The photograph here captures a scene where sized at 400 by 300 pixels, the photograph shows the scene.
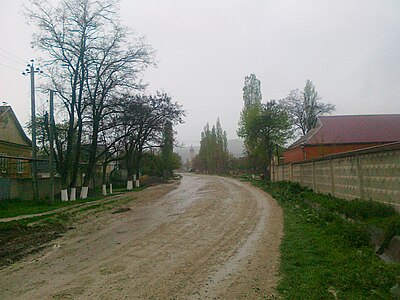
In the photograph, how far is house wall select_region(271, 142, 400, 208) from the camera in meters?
8.38

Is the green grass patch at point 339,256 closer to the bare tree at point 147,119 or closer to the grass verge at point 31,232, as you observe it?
the grass verge at point 31,232

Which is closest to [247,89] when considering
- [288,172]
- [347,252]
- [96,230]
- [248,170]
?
[248,170]

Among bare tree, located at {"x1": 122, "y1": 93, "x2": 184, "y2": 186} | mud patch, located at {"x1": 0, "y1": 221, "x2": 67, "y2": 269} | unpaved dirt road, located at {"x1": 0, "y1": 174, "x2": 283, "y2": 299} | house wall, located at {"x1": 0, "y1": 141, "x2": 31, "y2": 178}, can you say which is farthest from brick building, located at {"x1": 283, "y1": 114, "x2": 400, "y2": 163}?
mud patch, located at {"x1": 0, "y1": 221, "x2": 67, "y2": 269}

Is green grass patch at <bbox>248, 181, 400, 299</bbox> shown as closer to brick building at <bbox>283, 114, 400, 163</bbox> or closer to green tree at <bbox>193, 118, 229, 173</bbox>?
brick building at <bbox>283, 114, 400, 163</bbox>

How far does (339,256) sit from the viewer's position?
21.5 feet

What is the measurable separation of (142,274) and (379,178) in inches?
262

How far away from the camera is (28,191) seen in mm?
23719

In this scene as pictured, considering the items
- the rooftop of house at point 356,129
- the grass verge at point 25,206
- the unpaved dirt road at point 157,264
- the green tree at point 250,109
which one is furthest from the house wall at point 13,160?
the rooftop of house at point 356,129

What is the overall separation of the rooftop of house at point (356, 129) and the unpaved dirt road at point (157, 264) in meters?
25.1

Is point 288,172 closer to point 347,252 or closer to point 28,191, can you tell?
point 28,191

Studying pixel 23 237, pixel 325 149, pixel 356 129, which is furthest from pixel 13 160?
pixel 356 129

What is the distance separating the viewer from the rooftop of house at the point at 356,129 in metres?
34.8

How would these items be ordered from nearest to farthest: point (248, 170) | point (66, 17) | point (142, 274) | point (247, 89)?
1. point (142, 274)
2. point (66, 17)
3. point (247, 89)
4. point (248, 170)

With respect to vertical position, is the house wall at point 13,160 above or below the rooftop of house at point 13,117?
below
